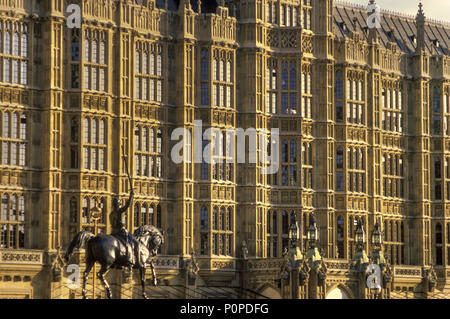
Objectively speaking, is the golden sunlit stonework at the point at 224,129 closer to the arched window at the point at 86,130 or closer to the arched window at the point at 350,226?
the arched window at the point at 86,130

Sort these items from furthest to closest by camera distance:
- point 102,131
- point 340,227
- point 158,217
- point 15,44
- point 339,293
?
1. point 340,227
2. point 339,293
3. point 158,217
4. point 102,131
5. point 15,44

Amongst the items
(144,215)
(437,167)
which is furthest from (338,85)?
(144,215)

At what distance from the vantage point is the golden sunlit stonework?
288ft

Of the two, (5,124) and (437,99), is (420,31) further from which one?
(5,124)

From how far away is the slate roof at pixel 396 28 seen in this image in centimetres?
10794

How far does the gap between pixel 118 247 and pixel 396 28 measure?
A: 1856 inches

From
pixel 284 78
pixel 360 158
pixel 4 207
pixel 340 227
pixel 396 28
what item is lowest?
pixel 340 227

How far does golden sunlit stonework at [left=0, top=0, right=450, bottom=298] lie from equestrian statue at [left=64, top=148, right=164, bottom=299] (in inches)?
393

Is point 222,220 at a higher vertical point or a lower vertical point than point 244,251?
higher

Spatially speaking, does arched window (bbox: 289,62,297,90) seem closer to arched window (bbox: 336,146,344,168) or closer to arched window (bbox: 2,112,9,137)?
arched window (bbox: 336,146,344,168)

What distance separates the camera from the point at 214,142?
313 ft

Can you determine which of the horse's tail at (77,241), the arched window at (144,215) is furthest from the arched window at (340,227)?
the horse's tail at (77,241)

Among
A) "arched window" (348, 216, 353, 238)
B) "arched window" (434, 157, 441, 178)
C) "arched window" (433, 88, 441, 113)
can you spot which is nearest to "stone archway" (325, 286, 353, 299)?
"arched window" (348, 216, 353, 238)

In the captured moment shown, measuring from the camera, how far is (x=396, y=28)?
113 m
